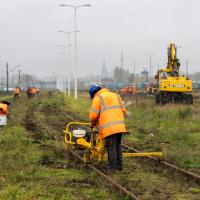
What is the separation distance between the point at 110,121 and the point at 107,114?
6.1 inches

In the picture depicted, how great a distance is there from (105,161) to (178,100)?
2545 centimetres

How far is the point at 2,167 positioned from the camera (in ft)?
34.5

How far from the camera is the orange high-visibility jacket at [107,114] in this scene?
10281 millimetres

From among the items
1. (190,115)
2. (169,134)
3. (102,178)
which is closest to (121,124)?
(102,178)

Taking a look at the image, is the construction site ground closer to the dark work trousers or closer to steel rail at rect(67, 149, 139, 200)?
steel rail at rect(67, 149, 139, 200)

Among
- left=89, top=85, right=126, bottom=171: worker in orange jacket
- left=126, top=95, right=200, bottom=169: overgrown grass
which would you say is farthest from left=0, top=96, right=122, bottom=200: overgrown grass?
left=126, top=95, right=200, bottom=169: overgrown grass

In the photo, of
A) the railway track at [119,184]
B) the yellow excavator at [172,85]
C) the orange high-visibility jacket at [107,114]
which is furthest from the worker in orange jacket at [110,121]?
the yellow excavator at [172,85]

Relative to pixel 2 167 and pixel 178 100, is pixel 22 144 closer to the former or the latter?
pixel 2 167

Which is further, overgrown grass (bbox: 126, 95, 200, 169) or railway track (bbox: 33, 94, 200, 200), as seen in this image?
overgrown grass (bbox: 126, 95, 200, 169)

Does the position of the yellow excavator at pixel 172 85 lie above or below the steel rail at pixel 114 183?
above

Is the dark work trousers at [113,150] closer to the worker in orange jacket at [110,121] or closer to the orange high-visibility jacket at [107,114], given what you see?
the worker in orange jacket at [110,121]

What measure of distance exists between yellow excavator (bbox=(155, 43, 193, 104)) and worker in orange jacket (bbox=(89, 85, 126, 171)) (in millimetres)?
25319

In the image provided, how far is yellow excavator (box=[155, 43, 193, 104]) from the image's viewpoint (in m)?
35.5

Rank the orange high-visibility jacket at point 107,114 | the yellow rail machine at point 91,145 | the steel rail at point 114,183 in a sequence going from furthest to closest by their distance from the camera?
the yellow rail machine at point 91,145 < the orange high-visibility jacket at point 107,114 < the steel rail at point 114,183
